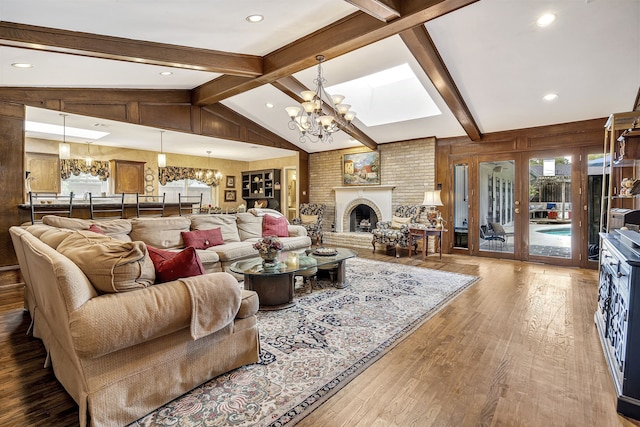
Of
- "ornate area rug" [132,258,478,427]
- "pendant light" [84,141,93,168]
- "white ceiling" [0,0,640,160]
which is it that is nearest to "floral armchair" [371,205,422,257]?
"ornate area rug" [132,258,478,427]

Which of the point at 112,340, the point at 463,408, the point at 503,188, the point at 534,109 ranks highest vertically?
the point at 534,109

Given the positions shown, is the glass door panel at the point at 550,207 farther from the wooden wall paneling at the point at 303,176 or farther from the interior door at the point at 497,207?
the wooden wall paneling at the point at 303,176

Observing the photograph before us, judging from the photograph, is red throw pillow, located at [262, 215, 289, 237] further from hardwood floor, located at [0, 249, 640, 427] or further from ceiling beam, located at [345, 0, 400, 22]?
ceiling beam, located at [345, 0, 400, 22]

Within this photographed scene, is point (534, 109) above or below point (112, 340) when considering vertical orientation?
above

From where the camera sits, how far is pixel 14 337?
2646mm

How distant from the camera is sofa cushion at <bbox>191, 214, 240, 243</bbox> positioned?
15.2 ft

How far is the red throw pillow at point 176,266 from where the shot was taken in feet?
6.30

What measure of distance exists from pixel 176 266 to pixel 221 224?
3004 millimetres

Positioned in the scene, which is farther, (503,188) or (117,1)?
(503,188)

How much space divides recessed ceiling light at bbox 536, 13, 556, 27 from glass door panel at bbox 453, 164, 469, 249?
346 cm

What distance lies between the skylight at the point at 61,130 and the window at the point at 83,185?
3.71 feet

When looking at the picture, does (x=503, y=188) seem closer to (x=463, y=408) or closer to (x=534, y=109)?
(x=534, y=109)

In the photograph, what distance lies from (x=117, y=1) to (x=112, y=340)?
2704 mm

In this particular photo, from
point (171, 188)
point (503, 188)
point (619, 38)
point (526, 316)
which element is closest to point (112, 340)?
point (526, 316)
